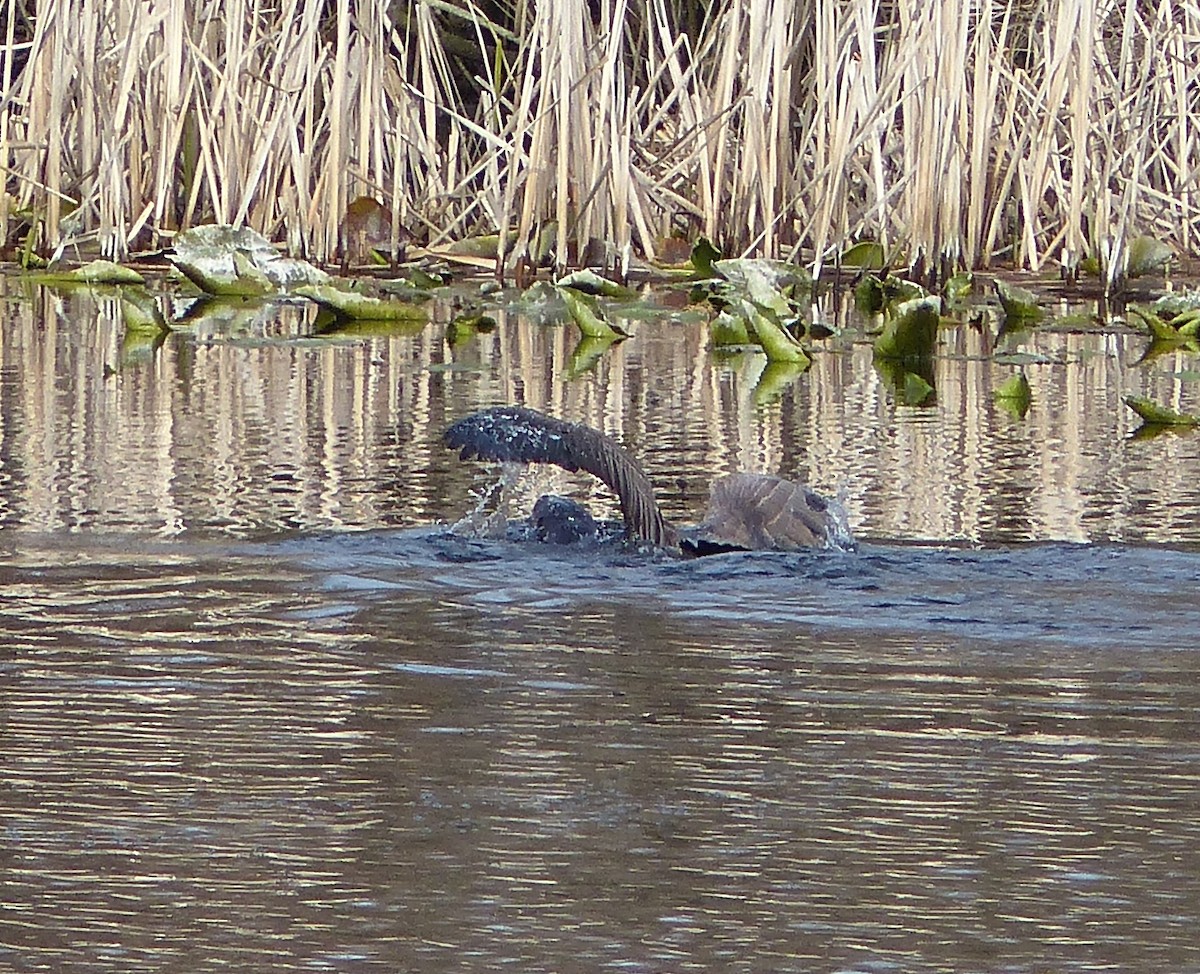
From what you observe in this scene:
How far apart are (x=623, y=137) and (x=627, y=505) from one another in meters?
6.70

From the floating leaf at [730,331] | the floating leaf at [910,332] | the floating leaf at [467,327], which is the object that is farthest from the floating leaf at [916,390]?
the floating leaf at [467,327]

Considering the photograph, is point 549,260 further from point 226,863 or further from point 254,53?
point 226,863

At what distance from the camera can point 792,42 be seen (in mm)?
11086

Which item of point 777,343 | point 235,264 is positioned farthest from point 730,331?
point 235,264

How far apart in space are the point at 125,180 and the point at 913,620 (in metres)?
8.46

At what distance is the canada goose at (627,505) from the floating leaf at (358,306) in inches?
205

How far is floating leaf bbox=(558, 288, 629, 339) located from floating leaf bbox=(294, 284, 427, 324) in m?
0.75

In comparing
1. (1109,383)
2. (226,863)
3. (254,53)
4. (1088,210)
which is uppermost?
(254,53)

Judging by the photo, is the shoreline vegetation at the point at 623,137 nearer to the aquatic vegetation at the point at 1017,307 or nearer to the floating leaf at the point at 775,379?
the aquatic vegetation at the point at 1017,307

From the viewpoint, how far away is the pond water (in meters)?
2.20

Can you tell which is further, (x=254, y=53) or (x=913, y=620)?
(x=254, y=53)

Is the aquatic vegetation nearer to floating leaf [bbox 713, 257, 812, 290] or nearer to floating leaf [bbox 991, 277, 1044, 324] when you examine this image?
floating leaf [bbox 991, 277, 1044, 324]

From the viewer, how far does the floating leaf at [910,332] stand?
8500mm

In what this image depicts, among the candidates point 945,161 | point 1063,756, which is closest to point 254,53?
point 945,161
